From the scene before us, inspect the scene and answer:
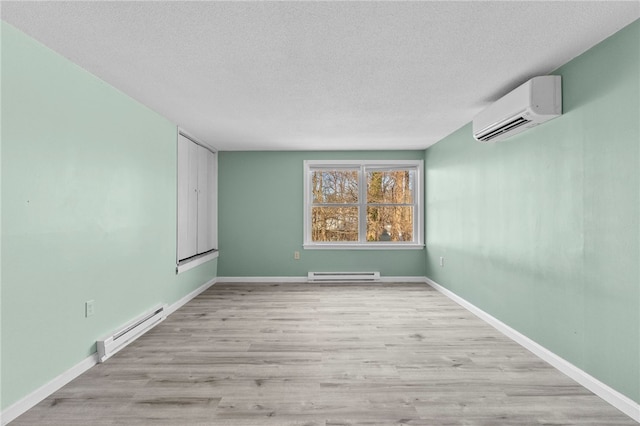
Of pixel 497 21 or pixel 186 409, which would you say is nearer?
pixel 497 21

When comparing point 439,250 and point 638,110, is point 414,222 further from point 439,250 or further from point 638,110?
point 638,110

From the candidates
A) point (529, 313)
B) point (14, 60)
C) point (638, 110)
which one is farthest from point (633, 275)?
point (14, 60)

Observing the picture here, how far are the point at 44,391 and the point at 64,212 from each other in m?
1.12

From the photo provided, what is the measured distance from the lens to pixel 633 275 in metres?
1.89

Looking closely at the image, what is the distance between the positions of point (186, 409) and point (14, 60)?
7.29ft

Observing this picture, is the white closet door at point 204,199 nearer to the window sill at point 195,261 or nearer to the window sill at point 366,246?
the window sill at point 195,261

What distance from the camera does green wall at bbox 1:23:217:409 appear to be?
190cm

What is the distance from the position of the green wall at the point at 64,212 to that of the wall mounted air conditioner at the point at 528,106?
3.22 m

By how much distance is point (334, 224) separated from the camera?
575cm

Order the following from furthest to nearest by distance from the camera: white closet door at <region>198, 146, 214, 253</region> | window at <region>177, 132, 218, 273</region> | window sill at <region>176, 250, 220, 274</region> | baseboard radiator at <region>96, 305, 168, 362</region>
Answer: white closet door at <region>198, 146, 214, 253</region> → window at <region>177, 132, 218, 273</region> → window sill at <region>176, 250, 220, 274</region> → baseboard radiator at <region>96, 305, 168, 362</region>

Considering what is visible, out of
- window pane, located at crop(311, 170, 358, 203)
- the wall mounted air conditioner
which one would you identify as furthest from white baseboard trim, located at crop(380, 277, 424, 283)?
the wall mounted air conditioner

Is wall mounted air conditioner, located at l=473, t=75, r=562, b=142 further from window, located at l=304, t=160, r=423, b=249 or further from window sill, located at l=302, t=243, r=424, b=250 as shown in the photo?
window sill, located at l=302, t=243, r=424, b=250

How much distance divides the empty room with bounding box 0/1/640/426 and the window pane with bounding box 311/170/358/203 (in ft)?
5.51

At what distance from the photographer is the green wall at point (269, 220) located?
5602 mm
